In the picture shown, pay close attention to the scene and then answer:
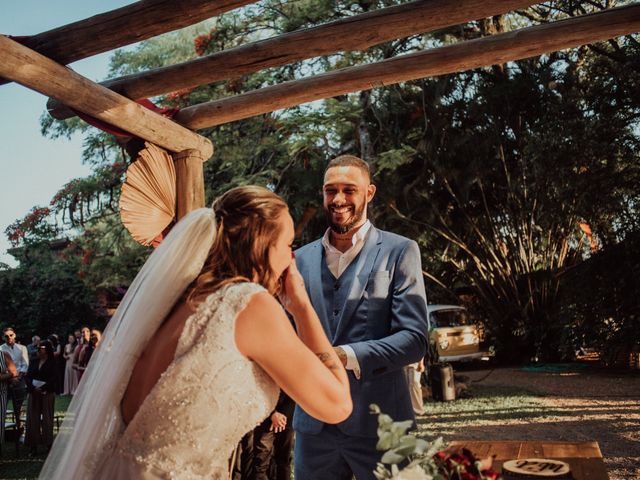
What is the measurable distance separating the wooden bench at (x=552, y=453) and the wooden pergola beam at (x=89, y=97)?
3.08 m

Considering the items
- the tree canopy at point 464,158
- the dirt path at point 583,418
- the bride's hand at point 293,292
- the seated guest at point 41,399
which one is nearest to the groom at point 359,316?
the bride's hand at point 293,292

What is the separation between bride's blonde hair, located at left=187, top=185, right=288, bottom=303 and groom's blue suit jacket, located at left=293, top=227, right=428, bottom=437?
78 centimetres

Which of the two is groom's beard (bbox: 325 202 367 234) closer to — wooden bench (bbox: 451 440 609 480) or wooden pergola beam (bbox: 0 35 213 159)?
wooden bench (bbox: 451 440 609 480)

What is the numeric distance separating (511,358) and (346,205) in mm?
18983

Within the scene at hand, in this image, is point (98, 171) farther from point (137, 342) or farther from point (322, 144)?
point (137, 342)

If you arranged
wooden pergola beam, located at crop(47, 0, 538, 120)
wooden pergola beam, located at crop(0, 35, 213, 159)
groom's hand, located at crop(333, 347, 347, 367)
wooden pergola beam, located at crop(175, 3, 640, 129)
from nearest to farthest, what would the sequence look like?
groom's hand, located at crop(333, 347, 347, 367) → wooden pergola beam, located at crop(0, 35, 213, 159) → wooden pergola beam, located at crop(47, 0, 538, 120) → wooden pergola beam, located at crop(175, 3, 640, 129)

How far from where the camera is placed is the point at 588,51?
17.8 metres

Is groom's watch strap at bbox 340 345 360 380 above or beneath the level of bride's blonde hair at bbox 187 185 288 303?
beneath

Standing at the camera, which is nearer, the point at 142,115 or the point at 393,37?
the point at 393,37

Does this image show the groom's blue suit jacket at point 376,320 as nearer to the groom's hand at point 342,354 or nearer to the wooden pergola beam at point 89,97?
the groom's hand at point 342,354

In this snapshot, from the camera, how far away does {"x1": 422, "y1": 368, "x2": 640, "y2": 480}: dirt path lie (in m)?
8.28

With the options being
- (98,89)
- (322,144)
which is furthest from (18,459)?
(322,144)

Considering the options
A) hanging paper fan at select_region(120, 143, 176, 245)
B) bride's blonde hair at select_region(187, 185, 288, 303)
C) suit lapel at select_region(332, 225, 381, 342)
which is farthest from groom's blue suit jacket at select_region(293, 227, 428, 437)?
hanging paper fan at select_region(120, 143, 176, 245)

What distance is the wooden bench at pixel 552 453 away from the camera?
9.71 ft
